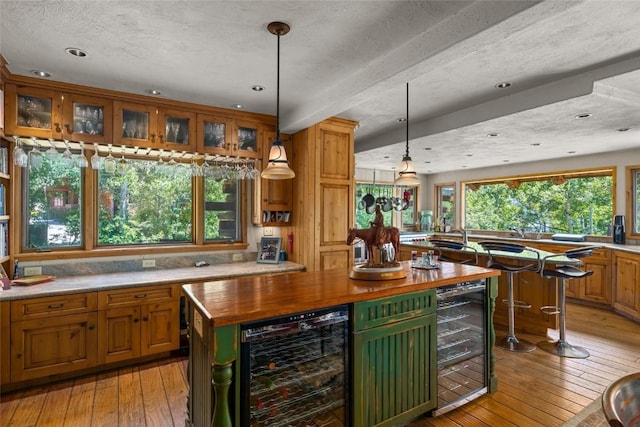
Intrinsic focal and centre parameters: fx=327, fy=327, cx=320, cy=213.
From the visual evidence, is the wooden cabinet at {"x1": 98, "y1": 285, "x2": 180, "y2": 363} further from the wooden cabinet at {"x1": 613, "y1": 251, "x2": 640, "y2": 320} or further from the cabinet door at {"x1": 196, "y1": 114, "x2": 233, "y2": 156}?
the wooden cabinet at {"x1": 613, "y1": 251, "x2": 640, "y2": 320}

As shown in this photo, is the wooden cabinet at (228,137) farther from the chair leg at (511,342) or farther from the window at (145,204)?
the chair leg at (511,342)

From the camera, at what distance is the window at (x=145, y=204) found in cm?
359

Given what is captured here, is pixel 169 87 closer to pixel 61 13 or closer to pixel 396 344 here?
pixel 61 13

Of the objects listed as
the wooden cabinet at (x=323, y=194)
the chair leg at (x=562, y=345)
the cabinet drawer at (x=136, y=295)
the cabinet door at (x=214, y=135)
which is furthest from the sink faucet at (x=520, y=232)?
the cabinet drawer at (x=136, y=295)

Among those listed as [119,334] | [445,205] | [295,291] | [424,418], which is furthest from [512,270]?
[445,205]

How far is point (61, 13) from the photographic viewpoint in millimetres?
1983

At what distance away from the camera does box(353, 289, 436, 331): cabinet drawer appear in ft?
6.37

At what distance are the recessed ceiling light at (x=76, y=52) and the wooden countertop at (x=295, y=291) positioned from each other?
6.34 feet

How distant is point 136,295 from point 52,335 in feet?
2.18

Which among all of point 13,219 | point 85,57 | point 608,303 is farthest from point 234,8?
point 608,303

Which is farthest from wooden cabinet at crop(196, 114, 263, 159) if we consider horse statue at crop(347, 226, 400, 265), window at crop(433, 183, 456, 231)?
window at crop(433, 183, 456, 231)

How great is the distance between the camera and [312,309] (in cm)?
178

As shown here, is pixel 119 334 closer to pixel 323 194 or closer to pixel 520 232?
pixel 323 194

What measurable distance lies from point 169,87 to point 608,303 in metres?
6.56
